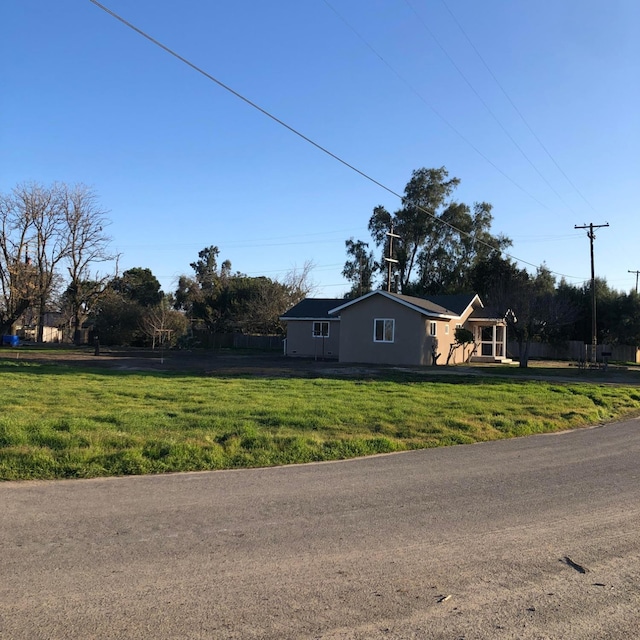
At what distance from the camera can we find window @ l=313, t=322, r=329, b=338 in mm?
37656

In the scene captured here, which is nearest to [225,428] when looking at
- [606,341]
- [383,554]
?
[383,554]

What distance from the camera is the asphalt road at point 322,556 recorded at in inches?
146

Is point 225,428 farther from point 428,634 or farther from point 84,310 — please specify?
point 84,310

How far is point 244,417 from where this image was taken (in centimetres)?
1164

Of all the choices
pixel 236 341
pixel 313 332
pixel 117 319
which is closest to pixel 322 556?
pixel 313 332

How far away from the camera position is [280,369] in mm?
25688

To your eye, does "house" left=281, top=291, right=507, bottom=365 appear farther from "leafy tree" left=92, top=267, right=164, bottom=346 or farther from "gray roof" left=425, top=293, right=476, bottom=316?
"leafy tree" left=92, top=267, right=164, bottom=346

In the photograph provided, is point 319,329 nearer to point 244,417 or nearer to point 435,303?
point 435,303

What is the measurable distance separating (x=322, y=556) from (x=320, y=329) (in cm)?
3305

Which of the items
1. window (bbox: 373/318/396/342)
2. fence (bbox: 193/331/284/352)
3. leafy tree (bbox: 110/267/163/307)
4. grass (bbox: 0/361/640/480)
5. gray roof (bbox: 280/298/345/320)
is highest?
leafy tree (bbox: 110/267/163/307)

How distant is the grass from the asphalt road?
1112 millimetres

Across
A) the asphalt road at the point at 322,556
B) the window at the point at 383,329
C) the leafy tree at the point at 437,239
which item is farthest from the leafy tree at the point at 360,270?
the asphalt road at the point at 322,556

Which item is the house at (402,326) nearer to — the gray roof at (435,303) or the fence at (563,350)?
the gray roof at (435,303)

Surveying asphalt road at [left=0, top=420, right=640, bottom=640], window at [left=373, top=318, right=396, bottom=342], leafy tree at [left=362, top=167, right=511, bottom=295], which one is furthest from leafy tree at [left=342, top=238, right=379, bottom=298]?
asphalt road at [left=0, top=420, right=640, bottom=640]
